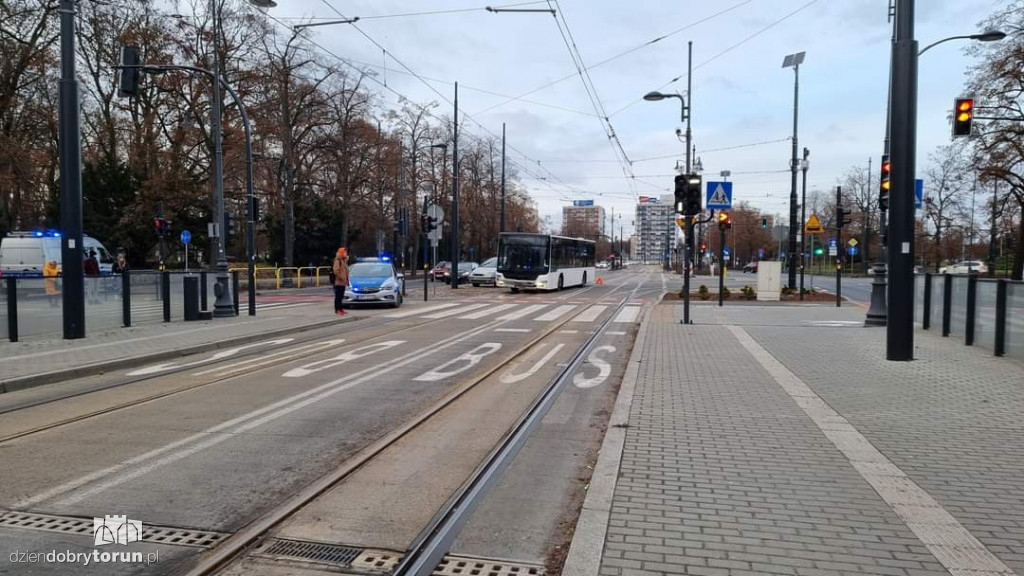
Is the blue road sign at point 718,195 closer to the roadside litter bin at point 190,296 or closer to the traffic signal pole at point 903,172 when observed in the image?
the traffic signal pole at point 903,172

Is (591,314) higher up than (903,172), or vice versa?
(903,172)

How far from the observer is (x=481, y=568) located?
374 centimetres

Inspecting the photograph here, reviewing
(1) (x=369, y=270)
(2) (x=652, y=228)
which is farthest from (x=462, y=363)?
(2) (x=652, y=228)

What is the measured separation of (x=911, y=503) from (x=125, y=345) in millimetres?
12149

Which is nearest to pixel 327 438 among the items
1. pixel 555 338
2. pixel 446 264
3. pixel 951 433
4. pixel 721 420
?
pixel 721 420

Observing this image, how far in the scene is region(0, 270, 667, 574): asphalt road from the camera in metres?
4.29

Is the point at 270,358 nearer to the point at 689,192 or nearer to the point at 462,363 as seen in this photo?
the point at 462,363

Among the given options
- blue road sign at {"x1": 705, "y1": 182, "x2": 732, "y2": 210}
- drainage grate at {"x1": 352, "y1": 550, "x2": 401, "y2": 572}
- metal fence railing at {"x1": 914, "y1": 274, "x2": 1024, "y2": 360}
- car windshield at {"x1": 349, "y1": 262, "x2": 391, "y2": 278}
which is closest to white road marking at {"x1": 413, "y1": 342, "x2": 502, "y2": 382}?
drainage grate at {"x1": 352, "y1": 550, "x2": 401, "y2": 572}

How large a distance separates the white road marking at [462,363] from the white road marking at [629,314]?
635 centimetres

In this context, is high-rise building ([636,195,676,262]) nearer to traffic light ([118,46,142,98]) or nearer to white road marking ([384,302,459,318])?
white road marking ([384,302,459,318])

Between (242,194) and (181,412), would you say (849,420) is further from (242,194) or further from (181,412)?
(242,194)

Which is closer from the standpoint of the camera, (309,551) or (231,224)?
(309,551)

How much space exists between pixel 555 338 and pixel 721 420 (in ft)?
24.9

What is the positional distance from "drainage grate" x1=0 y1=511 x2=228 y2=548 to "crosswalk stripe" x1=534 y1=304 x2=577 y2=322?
47.6ft
